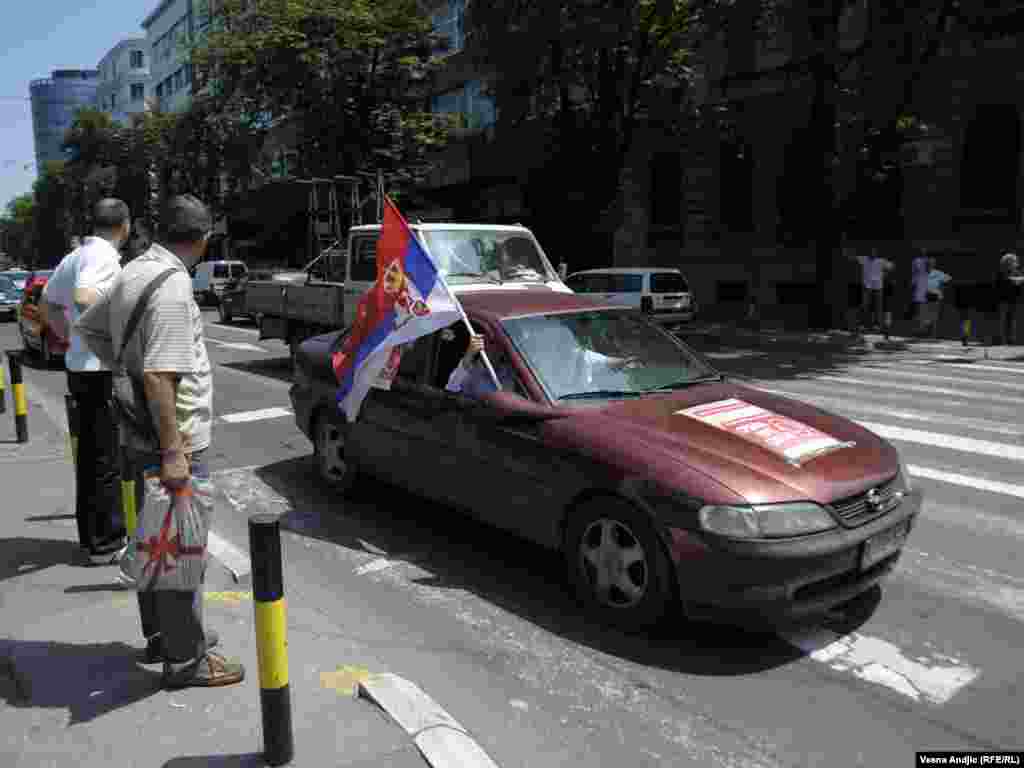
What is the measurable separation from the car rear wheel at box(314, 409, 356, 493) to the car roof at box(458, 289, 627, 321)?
4.86 feet

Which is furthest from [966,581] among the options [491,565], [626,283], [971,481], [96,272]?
[626,283]

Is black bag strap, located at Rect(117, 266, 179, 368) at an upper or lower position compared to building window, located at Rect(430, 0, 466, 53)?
lower

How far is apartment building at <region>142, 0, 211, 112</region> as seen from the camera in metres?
74.7

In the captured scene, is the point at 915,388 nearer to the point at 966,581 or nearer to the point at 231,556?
the point at 966,581

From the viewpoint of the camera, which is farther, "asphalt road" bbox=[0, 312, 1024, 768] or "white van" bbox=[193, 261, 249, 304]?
"white van" bbox=[193, 261, 249, 304]

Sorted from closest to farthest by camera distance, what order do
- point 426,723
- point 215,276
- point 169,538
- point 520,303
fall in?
1. point 426,723
2. point 169,538
3. point 520,303
4. point 215,276

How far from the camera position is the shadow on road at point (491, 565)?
4.12m

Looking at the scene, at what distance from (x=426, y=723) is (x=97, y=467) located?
9.39 feet

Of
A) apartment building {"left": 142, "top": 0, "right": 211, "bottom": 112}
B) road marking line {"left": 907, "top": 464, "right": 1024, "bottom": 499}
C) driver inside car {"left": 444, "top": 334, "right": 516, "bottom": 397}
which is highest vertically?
apartment building {"left": 142, "top": 0, "right": 211, "bottom": 112}

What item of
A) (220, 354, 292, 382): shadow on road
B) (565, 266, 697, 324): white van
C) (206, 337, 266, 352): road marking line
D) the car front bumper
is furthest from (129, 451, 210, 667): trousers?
(565, 266, 697, 324): white van

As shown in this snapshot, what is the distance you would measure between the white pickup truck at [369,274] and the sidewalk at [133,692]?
4402mm

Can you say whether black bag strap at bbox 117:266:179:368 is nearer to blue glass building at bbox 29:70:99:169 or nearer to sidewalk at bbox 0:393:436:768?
sidewalk at bbox 0:393:436:768

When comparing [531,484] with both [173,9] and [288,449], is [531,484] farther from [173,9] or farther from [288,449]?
[173,9]

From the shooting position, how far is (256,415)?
411 inches
